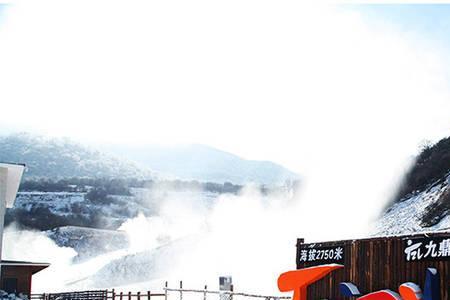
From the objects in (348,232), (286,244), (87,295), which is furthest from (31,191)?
(87,295)

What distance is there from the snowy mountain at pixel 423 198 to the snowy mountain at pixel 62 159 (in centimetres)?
9315

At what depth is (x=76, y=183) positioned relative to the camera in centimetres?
10956

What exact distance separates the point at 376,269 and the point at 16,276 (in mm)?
17714

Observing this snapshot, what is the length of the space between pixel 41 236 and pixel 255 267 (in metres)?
48.8

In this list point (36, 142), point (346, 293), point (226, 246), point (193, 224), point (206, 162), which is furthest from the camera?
point (206, 162)

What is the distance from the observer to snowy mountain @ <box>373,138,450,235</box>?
37.0m

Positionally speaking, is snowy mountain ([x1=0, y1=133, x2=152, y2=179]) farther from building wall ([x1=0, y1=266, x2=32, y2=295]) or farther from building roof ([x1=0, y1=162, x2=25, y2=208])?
building roof ([x1=0, y1=162, x2=25, y2=208])

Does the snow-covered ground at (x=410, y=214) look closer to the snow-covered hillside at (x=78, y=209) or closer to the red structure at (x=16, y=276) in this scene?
the red structure at (x=16, y=276)

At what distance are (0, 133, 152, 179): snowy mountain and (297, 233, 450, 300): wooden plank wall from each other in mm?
121721

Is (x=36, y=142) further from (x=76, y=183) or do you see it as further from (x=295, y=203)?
(x=295, y=203)

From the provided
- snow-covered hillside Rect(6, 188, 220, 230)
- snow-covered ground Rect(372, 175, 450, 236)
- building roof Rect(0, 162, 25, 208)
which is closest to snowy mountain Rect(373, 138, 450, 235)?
snow-covered ground Rect(372, 175, 450, 236)

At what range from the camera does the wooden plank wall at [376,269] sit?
955 centimetres

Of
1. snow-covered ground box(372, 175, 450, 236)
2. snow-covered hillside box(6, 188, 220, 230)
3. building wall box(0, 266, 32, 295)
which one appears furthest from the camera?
snow-covered hillside box(6, 188, 220, 230)

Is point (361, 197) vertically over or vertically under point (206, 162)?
under
